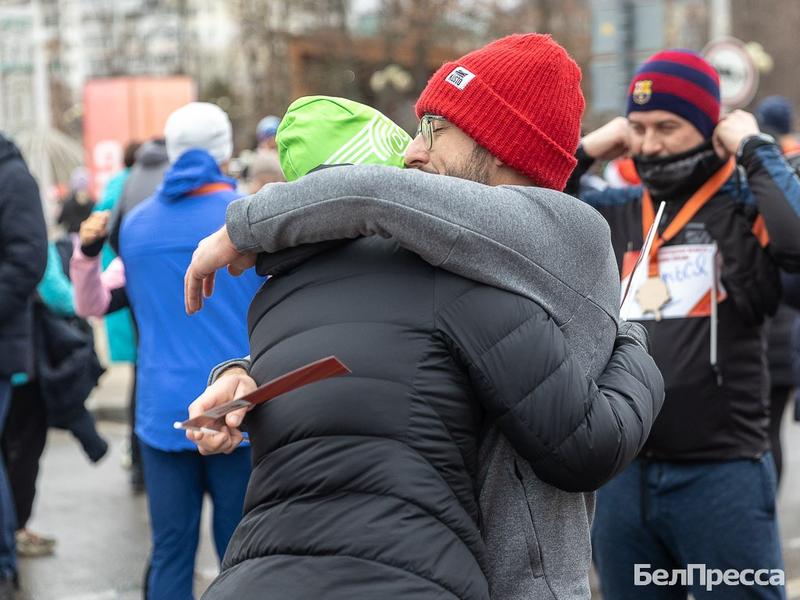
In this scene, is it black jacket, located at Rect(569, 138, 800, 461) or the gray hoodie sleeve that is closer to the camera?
the gray hoodie sleeve

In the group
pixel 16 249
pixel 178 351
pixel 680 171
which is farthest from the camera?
pixel 16 249

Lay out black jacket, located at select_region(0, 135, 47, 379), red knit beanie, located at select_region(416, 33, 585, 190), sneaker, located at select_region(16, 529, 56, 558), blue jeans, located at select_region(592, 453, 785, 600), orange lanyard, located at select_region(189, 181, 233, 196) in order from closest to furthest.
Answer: red knit beanie, located at select_region(416, 33, 585, 190) < blue jeans, located at select_region(592, 453, 785, 600) < orange lanyard, located at select_region(189, 181, 233, 196) < black jacket, located at select_region(0, 135, 47, 379) < sneaker, located at select_region(16, 529, 56, 558)

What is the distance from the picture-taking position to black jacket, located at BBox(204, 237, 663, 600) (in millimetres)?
1692

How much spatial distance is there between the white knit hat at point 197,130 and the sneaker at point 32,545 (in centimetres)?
255

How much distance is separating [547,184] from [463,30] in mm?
26248

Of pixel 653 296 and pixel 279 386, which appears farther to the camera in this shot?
pixel 653 296

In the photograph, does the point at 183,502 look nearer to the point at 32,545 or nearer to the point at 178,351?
the point at 178,351

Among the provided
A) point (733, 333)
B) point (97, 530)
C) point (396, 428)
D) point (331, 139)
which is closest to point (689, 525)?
point (733, 333)

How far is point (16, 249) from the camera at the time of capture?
16.2ft

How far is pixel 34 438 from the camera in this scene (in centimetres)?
601

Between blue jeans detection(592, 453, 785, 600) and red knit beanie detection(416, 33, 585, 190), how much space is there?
152 cm

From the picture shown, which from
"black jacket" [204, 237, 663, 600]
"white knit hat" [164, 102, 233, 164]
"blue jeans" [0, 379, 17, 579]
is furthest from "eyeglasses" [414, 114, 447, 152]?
"blue jeans" [0, 379, 17, 579]

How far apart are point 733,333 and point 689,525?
1.75 ft

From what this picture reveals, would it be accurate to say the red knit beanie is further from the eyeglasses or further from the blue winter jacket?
the blue winter jacket
